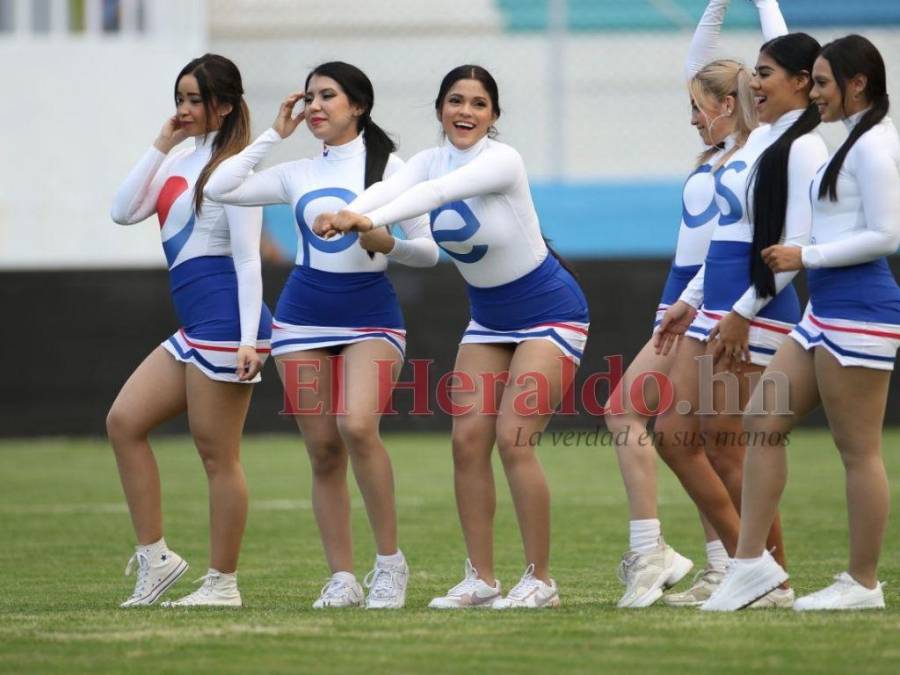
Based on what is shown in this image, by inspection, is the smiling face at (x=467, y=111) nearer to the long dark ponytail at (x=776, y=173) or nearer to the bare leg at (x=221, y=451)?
the long dark ponytail at (x=776, y=173)

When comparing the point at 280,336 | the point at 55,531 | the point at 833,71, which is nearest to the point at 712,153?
the point at 833,71

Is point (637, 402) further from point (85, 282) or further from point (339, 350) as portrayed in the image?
point (85, 282)

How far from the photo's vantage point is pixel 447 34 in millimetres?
15844

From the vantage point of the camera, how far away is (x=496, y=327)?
579cm

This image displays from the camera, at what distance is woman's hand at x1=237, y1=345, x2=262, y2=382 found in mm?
5746

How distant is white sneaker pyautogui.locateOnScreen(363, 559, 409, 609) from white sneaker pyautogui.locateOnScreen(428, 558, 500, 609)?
0.12 metres

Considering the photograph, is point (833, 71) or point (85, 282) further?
point (85, 282)

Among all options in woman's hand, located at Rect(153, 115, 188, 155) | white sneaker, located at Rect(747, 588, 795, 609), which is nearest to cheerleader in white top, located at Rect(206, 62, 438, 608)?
woman's hand, located at Rect(153, 115, 188, 155)

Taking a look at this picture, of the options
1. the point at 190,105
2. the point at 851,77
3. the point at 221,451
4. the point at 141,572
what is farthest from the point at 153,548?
the point at 851,77

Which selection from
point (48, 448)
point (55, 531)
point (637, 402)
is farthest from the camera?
point (48, 448)

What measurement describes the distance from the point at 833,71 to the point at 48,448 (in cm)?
957

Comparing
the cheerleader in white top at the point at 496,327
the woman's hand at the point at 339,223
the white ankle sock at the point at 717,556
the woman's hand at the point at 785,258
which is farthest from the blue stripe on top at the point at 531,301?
the white ankle sock at the point at 717,556

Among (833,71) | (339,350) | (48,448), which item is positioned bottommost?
(48,448)

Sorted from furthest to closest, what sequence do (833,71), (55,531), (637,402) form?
(55,531) < (637,402) < (833,71)
